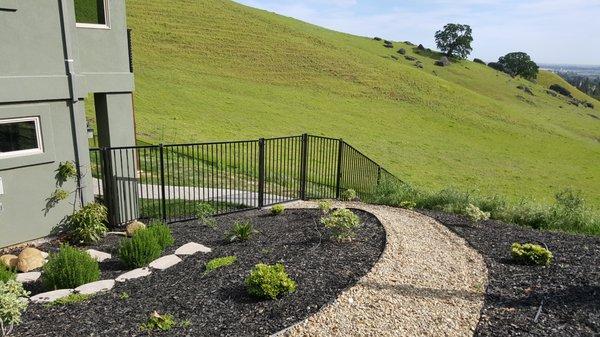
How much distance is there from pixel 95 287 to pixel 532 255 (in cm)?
629

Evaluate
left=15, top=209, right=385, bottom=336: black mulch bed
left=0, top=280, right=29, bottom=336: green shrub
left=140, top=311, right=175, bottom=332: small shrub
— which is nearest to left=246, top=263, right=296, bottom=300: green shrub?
left=15, top=209, right=385, bottom=336: black mulch bed

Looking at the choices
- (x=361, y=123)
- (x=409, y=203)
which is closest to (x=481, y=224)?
(x=409, y=203)

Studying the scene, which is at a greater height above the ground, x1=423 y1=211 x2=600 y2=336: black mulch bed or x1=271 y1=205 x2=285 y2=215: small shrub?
x1=423 y1=211 x2=600 y2=336: black mulch bed

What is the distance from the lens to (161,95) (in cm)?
2928

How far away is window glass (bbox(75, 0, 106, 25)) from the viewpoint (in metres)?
8.17

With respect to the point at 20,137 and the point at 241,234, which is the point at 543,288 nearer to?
the point at 241,234

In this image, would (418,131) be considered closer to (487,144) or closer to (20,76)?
(487,144)

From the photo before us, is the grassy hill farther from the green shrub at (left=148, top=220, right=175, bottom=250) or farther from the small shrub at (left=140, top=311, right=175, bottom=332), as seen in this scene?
the small shrub at (left=140, top=311, right=175, bottom=332)

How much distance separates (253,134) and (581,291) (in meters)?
20.7

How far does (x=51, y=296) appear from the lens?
212 inches

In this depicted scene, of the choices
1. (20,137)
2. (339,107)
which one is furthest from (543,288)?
(339,107)

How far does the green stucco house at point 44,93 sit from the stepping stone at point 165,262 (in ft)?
8.89

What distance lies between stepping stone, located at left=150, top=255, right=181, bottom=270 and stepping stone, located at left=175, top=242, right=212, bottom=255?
21cm

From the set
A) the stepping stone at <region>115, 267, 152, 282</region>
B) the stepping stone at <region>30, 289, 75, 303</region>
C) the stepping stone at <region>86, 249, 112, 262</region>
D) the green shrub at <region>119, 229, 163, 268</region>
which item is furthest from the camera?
the stepping stone at <region>86, 249, 112, 262</region>
